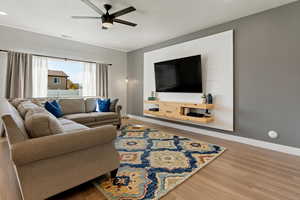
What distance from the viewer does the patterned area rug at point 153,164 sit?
5.23 ft

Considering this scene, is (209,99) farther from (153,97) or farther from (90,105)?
(90,105)

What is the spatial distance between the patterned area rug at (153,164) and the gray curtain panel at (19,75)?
2818 millimetres

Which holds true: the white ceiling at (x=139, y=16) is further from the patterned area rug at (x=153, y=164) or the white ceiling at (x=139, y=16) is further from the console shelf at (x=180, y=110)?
the patterned area rug at (x=153, y=164)

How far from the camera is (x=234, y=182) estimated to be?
5.78ft

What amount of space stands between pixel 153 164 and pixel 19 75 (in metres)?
3.98

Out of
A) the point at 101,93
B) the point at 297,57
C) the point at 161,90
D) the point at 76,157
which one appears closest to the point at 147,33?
the point at 161,90

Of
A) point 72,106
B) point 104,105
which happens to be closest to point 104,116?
point 104,105

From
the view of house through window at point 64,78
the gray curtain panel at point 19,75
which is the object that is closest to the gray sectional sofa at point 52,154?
the gray curtain panel at point 19,75

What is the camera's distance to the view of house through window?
4.39 metres

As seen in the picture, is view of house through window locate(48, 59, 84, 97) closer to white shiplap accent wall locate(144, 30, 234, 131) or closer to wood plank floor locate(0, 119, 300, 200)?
wood plank floor locate(0, 119, 300, 200)

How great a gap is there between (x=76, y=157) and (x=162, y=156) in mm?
1378

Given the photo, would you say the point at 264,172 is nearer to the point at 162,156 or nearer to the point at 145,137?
the point at 162,156

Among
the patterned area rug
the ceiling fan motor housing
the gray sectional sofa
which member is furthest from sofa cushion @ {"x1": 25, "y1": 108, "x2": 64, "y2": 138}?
the ceiling fan motor housing

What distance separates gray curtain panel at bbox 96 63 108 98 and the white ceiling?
1.14 meters
